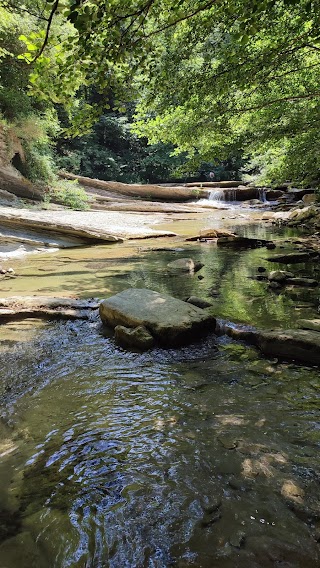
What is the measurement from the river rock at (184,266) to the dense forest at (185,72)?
6.87ft

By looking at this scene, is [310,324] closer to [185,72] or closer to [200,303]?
[200,303]

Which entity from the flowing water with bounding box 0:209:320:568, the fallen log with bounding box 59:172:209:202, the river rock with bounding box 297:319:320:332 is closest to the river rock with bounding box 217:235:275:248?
the river rock with bounding box 297:319:320:332

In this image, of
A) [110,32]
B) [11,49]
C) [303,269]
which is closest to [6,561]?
[110,32]

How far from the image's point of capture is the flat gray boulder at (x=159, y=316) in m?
3.90

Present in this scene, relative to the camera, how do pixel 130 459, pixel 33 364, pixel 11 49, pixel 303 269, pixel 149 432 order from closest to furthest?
pixel 130 459
pixel 149 432
pixel 33 364
pixel 303 269
pixel 11 49

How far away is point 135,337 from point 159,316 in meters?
0.42

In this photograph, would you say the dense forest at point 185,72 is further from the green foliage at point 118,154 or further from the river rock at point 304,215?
the green foliage at point 118,154

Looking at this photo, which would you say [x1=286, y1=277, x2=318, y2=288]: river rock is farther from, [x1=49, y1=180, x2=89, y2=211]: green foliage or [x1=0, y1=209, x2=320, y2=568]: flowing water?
[x1=49, y1=180, x2=89, y2=211]: green foliage

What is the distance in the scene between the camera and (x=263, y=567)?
147cm

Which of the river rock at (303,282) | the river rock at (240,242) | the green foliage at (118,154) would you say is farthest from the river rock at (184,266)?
the green foliage at (118,154)

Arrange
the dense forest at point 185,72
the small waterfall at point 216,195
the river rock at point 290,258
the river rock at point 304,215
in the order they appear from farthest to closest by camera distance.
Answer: the small waterfall at point 216,195
the river rock at point 304,215
the river rock at point 290,258
the dense forest at point 185,72

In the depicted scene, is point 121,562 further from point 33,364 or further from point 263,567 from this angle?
point 33,364

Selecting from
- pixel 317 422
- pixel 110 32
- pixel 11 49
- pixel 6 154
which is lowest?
pixel 317 422

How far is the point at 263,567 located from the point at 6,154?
15.4m
